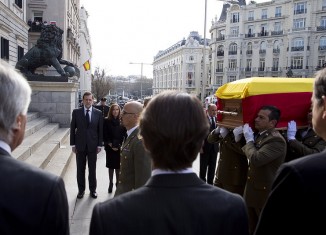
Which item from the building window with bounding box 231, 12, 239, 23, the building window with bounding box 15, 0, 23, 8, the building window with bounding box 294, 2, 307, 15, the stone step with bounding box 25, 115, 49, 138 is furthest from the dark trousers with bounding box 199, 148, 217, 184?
the building window with bounding box 231, 12, 239, 23

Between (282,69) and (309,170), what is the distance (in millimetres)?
65613

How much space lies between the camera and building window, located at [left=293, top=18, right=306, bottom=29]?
59.1 m

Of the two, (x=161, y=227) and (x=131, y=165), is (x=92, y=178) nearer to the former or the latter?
(x=131, y=165)

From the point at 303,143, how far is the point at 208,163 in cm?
294

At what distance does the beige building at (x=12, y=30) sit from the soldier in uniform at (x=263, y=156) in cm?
1675

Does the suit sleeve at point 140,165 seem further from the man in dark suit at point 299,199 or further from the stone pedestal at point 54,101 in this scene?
the stone pedestal at point 54,101

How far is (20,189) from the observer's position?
1417mm

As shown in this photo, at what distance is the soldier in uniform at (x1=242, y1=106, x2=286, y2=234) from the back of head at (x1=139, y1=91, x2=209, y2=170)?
2.27m

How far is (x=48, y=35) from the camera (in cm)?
1220

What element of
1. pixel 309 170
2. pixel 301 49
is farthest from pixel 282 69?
pixel 309 170

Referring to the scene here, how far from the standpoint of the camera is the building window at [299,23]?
59125 mm

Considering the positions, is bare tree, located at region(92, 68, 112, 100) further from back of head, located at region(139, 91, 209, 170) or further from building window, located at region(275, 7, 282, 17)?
back of head, located at region(139, 91, 209, 170)

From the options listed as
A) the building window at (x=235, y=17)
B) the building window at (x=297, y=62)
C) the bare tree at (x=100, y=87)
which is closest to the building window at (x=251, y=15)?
the building window at (x=235, y=17)

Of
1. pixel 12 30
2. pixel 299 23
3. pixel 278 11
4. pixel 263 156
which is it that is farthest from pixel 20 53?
pixel 278 11
